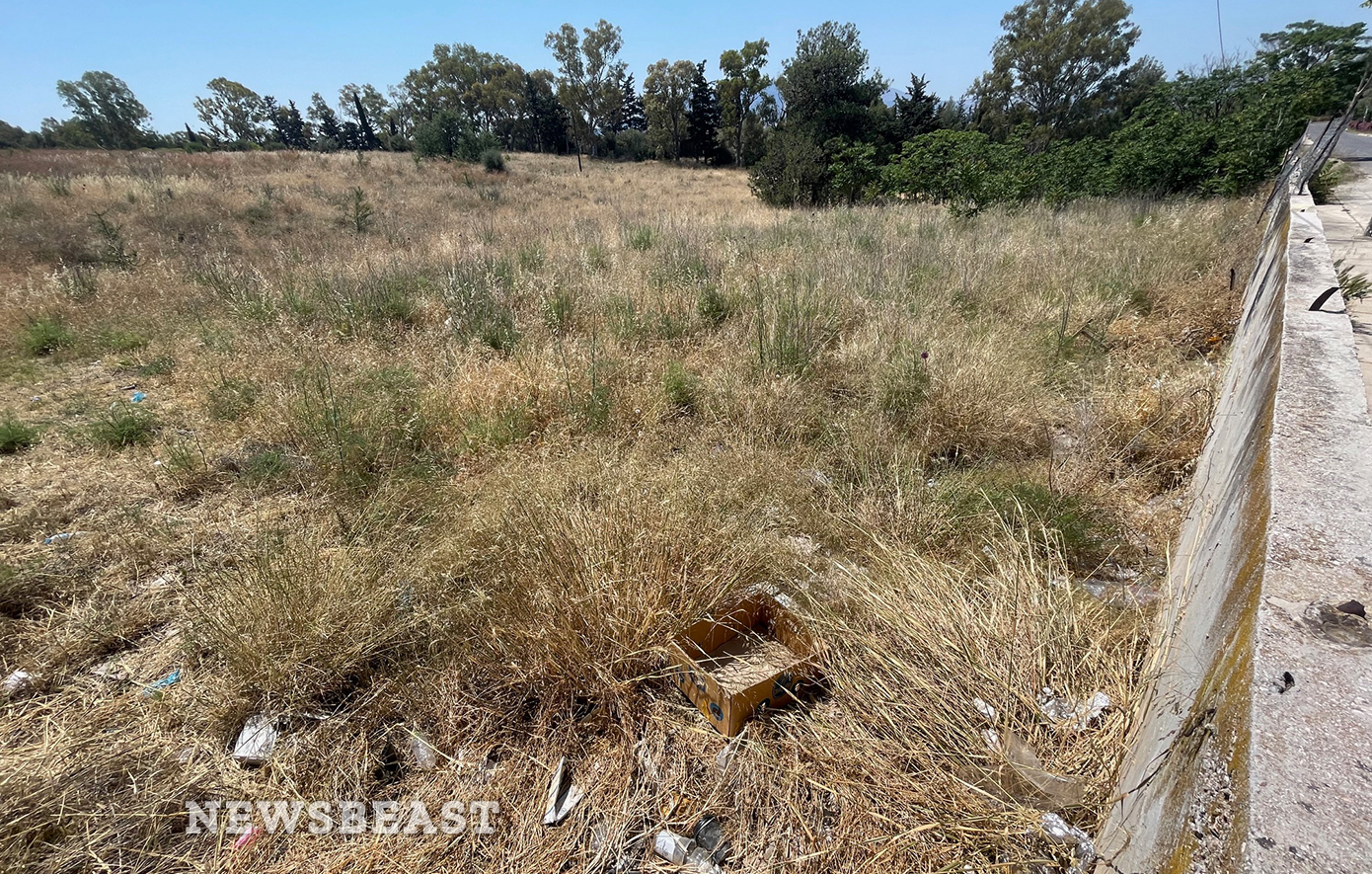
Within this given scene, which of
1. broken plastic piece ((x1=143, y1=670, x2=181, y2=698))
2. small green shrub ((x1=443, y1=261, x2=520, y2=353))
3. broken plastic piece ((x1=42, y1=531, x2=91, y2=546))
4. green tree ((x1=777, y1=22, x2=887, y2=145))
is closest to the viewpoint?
broken plastic piece ((x1=143, y1=670, x2=181, y2=698))

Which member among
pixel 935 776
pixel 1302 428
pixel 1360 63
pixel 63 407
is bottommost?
pixel 935 776

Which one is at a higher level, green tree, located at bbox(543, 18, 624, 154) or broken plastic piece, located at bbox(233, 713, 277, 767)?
green tree, located at bbox(543, 18, 624, 154)

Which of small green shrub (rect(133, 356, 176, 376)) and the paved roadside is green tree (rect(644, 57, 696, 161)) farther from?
small green shrub (rect(133, 356, 176, 376))

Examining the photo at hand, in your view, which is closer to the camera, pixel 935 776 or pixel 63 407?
pixel 935 776

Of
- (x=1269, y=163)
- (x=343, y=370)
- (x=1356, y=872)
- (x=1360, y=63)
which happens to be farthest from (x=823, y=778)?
(x=1360, y=63)

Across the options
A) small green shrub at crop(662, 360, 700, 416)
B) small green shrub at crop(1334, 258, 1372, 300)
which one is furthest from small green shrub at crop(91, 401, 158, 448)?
small green shrub at crop(1334, 258, 1372, 300)

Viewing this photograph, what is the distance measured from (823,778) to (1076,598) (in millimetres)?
1231

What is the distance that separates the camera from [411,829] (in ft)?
5.26

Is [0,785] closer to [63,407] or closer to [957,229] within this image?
[63,407]

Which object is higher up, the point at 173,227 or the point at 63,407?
the point at 173,227

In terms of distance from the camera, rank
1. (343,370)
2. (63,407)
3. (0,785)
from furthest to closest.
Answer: (343,370) < (63,407) < (0,785)

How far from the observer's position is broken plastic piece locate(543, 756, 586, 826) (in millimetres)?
1629

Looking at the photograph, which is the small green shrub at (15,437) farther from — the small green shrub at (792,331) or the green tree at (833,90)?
the green tree at (833,90)

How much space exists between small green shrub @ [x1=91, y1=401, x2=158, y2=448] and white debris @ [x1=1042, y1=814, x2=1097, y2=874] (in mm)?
5063
